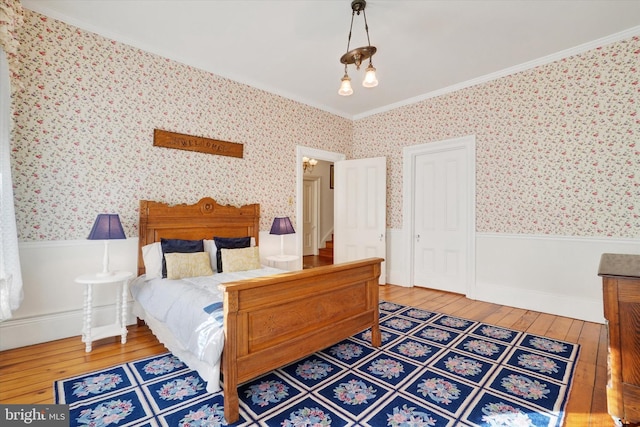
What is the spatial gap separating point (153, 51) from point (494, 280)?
5137 millimetres

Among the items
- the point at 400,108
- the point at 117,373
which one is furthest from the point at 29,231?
the point at 400,108

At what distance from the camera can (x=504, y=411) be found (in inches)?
72.5

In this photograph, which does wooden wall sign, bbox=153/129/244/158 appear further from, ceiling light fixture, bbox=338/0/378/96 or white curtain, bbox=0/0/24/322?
ceiling light fixture, bbox=338/0/378/96

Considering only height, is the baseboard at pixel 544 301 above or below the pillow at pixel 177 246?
below

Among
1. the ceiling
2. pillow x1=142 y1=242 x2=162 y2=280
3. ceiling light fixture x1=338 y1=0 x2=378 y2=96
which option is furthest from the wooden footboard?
the ceiling

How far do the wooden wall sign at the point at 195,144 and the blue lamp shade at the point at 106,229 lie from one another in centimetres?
108

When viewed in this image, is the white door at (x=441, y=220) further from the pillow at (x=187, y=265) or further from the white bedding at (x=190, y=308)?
the pillow at (x=187, y=265)

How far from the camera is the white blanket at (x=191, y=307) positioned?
1872mm

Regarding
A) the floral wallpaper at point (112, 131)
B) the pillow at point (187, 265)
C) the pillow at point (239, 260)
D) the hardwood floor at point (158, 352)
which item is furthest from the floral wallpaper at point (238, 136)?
the hardwood floor at point (158, 352)

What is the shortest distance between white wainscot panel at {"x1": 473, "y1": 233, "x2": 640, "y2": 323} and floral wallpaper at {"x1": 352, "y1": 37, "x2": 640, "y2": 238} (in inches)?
5.0

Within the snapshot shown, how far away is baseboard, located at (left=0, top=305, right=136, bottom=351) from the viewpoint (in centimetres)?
263

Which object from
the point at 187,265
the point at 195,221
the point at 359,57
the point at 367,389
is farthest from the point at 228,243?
the point at 359,57

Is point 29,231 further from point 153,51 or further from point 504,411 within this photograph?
point 504,411

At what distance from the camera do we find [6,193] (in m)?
2.29
